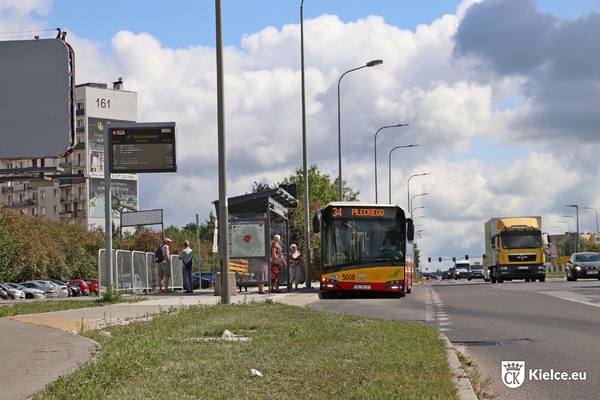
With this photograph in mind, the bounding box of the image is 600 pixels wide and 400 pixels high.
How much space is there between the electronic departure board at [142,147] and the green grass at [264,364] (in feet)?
40.7

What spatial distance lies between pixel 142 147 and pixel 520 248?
2761 centimetres

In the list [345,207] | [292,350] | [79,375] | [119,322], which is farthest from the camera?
[345,207]

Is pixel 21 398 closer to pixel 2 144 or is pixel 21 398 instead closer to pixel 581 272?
pixel 2 144

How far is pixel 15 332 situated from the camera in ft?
39.1

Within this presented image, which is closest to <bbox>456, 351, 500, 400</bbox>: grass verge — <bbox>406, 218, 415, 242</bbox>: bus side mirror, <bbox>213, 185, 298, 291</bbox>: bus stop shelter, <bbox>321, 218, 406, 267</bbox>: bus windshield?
<bbox>321, 218, 406, 267</bbox>: bus windshield

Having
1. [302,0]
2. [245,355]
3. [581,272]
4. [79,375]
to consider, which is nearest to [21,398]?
[79,375]

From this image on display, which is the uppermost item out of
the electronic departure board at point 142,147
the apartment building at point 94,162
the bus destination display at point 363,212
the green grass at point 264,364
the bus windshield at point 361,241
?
the apartment building at point 94,162

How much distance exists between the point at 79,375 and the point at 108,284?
15.1 meters

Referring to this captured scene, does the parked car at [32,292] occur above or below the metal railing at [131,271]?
below

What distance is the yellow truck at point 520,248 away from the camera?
155ft

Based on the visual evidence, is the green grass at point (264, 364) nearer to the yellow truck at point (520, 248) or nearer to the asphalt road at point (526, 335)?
the asphalt road at point (526, 335)

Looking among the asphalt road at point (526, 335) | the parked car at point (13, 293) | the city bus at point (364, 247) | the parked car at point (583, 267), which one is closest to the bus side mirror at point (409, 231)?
the city bus at point (364, 247)

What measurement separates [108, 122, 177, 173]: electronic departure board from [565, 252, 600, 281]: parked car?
31.1 metres

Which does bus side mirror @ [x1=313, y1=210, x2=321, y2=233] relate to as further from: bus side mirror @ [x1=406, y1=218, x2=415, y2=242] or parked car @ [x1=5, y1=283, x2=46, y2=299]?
parked car @ [x1=5, y1=283, x2=46, y2=299]
